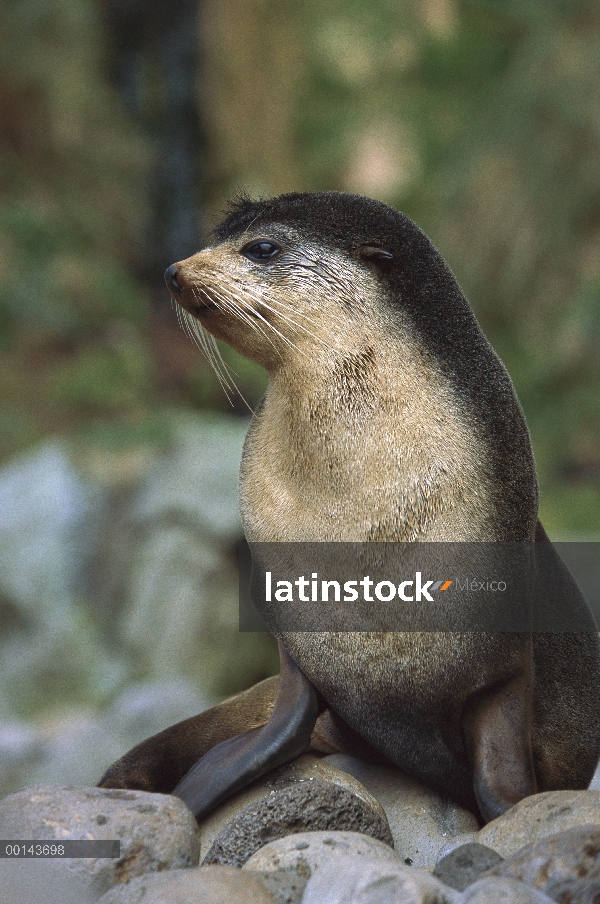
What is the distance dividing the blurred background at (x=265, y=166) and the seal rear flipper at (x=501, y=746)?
5444mm

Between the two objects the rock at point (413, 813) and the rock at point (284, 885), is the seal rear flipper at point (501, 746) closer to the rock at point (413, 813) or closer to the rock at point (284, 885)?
the rock at point (413, 813)

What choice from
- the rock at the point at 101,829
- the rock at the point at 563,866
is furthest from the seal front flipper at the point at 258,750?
the rock at the point at 563,866

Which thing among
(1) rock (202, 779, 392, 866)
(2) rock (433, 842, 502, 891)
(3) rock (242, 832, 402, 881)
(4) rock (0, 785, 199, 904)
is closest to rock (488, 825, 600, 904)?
(2) rock (433, 842, 502, 891)

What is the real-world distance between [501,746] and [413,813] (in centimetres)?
36

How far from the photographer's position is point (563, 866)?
2.00m

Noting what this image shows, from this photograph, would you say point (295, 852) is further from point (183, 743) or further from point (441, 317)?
point (441, 317)

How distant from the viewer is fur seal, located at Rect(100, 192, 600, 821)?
9.53 ft

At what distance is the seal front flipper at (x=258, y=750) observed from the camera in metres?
2.92

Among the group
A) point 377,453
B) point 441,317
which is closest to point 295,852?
point 377,453

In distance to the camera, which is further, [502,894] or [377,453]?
[377,453]

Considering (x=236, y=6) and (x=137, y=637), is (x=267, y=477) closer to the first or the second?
(x=137, y=637)

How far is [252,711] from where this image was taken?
3.43m

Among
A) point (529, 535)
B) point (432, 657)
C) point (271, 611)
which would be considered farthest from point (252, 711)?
point (529, 535)

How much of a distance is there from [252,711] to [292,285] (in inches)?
51.7
